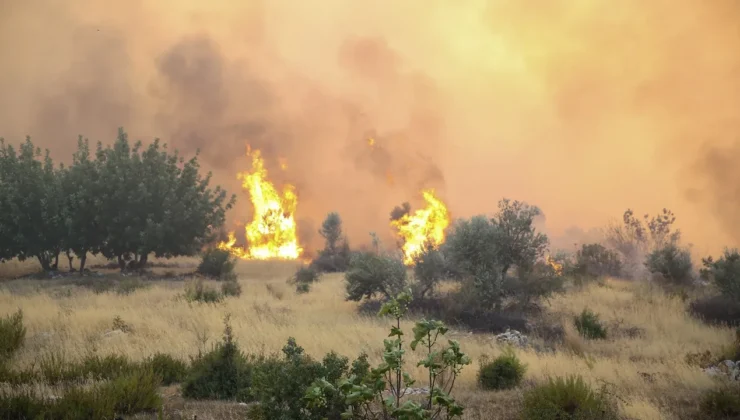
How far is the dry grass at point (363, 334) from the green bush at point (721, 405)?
0.37m

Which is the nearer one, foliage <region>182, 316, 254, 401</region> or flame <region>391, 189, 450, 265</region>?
foliage <region>182, 316, 254, 401</region>

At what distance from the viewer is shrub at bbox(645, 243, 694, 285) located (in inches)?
1057

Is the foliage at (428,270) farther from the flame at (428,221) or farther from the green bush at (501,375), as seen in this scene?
the flame at (428,221)

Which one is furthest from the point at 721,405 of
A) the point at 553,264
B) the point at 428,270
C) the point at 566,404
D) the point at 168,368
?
the point at 553,264

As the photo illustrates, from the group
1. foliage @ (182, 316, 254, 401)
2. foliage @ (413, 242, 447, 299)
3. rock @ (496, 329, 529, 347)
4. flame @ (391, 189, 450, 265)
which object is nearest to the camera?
foliage @ (182, 316, 254, 401)

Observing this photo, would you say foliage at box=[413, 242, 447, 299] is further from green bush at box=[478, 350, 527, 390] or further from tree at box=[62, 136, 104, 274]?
tree at box=[62, 136, 104, 274]

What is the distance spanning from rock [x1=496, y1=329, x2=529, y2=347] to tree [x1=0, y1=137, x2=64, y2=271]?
96.2 ft

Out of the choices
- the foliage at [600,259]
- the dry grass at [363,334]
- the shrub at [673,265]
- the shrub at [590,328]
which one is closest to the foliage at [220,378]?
the dry grass at [363,334]

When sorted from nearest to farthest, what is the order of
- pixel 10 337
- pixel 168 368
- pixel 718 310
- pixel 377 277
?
pixel 168 368 → pixel 10 337 → pixel 718 310 → pixel 377 277

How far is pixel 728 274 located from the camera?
66.4 ft

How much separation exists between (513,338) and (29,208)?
3263 centimetres

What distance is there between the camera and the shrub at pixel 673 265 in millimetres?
26842

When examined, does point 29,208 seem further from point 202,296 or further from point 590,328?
point 590,328

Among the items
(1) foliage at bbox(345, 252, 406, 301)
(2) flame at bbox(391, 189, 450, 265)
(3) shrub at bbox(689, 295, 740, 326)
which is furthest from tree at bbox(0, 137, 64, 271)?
(3) shrub at bbox(689, 295, 740, 326)
